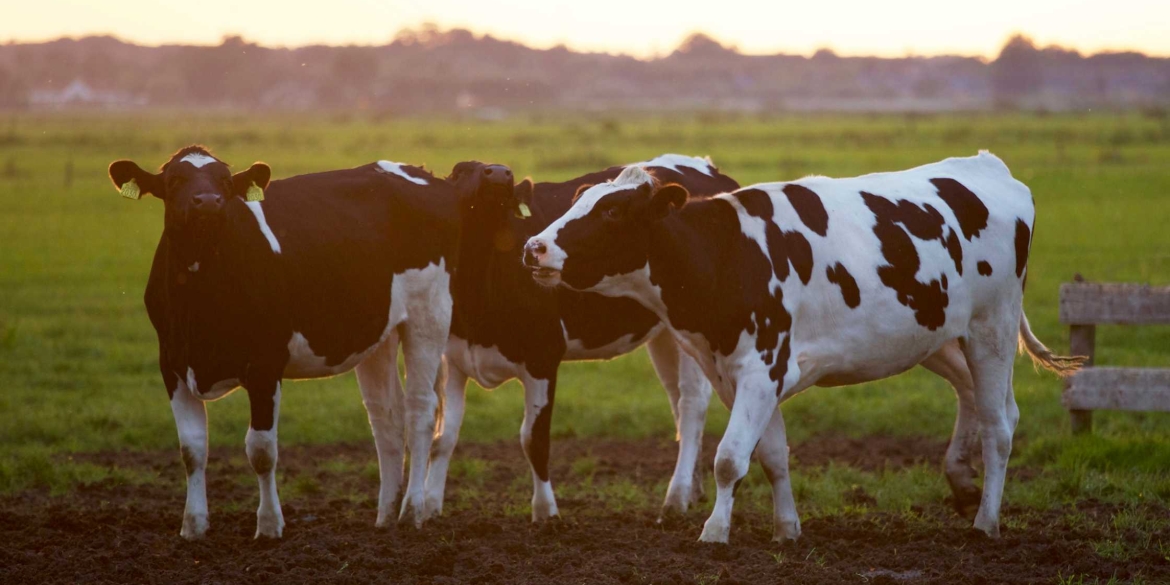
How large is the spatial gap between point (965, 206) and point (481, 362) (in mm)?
3314

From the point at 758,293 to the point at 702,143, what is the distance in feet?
172

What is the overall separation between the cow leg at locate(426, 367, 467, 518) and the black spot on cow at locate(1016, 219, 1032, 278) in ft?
12.4

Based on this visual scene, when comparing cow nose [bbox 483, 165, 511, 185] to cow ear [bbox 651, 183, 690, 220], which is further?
cow nose [bbox 483, 165, 511, 185]

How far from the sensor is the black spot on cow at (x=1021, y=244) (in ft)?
26.9

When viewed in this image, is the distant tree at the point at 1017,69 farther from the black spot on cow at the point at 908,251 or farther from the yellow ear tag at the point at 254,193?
the yellow ear tag at the point at 254,193

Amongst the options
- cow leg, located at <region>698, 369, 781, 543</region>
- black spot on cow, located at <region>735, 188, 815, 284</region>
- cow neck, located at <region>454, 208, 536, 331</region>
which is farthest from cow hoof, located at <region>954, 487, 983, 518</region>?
cow neck, located at <region>454, 208, 536, 331</region>

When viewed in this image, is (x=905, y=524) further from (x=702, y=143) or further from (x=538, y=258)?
(x=702, y=143)

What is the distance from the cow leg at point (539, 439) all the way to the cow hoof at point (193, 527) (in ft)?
6.76

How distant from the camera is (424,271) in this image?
28.0 ft

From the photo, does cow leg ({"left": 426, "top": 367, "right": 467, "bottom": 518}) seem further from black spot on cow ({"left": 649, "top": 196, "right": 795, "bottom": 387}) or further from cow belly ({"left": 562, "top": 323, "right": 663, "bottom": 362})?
black spot on cow ({"left": 649, "top": 196, "right": 795, "bottom": 387})

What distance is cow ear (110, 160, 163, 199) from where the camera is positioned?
745 centimetres

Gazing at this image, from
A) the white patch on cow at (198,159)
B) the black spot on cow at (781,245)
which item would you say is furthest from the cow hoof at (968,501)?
the white patch on cow at (198,159)

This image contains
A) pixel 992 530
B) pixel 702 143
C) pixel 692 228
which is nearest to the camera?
pixel 692 228

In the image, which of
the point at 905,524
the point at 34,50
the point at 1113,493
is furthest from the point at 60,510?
the point at 34,50
